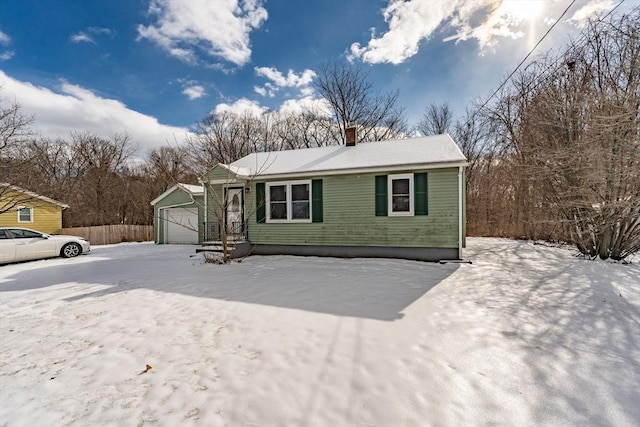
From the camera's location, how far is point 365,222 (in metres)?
9.98

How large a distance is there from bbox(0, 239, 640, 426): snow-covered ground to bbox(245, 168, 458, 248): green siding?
9.10ft

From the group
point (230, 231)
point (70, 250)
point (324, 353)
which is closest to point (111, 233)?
point (70, 250)

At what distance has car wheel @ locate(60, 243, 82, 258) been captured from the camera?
11.4 metres

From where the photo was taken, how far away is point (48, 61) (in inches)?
488

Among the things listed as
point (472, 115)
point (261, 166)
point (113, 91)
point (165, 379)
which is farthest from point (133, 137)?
point (165, 379)

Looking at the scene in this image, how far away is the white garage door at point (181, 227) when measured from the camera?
16.7 metres

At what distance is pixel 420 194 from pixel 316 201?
3.58 m

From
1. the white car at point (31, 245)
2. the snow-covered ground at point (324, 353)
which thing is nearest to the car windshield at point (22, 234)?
the white car at point (31, 245)

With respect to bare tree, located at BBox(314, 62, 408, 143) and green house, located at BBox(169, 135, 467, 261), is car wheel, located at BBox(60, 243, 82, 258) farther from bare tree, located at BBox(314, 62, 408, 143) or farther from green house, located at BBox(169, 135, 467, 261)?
bare tree, located at BBox(314, 62, 408, 143)

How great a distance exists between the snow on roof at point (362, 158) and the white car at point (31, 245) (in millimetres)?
7360

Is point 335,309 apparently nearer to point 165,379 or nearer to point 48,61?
point 165,379

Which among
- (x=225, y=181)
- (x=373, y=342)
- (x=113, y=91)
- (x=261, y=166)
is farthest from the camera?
(x=113, y=91)

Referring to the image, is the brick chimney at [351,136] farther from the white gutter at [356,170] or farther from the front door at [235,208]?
the front door at [235,208]

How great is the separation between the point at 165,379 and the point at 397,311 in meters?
3.32
